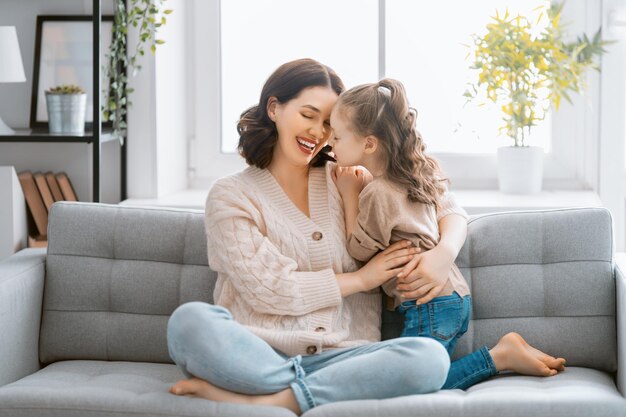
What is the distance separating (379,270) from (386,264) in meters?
0.02

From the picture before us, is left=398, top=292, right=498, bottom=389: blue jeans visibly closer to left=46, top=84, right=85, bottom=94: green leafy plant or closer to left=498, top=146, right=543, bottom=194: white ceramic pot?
left=498, top=146, right=543, bottom=194: white ceramic pot

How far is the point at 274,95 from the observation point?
7.48ft

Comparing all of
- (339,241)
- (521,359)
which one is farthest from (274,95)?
(521,359)

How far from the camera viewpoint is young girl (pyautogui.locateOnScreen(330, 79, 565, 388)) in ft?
7.18

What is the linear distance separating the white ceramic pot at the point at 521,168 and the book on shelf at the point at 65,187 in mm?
1441

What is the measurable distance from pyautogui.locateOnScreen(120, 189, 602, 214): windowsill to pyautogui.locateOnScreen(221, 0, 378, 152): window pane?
44 cm

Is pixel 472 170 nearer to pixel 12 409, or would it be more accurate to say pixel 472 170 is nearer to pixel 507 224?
pixel 507 224

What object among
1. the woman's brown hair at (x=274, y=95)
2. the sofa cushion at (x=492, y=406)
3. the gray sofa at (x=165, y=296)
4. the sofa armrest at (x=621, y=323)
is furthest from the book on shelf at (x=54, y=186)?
the sofa armrest at (x=621, y=323)

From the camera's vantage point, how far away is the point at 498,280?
235 centimetres

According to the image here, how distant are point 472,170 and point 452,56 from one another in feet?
1.33

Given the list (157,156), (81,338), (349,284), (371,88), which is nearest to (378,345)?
(349,284)

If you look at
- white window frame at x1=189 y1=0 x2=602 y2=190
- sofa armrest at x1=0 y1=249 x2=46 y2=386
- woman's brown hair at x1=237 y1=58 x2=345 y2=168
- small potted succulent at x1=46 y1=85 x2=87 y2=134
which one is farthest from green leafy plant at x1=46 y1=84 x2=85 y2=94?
woman's brown hair at x1=237 y1=58 x2=345 y2=168

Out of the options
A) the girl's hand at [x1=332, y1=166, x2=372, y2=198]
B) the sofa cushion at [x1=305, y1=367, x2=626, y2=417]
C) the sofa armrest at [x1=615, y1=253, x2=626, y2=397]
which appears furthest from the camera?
the girl's hand at [x1=332, y1=166, x2=372, y2=198]

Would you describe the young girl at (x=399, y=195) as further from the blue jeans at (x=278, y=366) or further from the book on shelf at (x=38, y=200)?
the book on shelf at (x=38, y=200)
